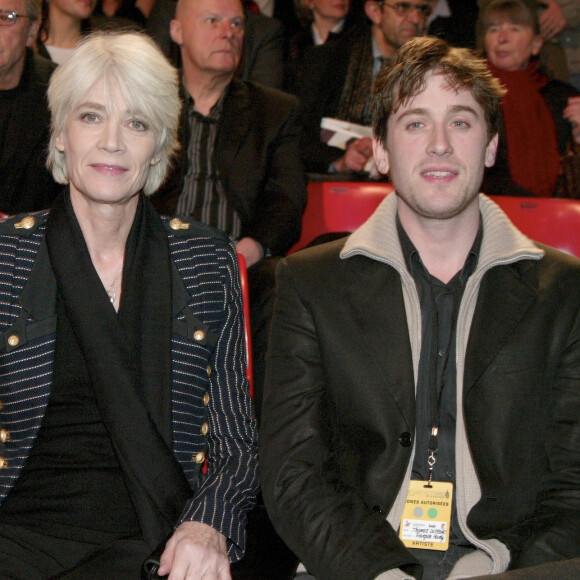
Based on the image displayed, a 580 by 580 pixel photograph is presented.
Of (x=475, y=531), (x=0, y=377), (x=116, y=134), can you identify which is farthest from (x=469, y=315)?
(x=0, y=377)

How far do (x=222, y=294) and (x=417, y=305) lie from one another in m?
0.53

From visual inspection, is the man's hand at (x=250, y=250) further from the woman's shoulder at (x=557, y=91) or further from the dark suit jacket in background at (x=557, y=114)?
the woman's shoulder at (x=557, y=91)

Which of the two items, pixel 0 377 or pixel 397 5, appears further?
pixel 397 5

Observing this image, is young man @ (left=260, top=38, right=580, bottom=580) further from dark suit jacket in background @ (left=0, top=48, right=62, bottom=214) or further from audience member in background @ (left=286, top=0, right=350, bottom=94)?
audience member in background @ (left=286, top=0, right=350, bottom=94)

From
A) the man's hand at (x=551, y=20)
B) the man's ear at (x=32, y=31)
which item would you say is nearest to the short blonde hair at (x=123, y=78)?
the man's ear at (x=32, y=31)

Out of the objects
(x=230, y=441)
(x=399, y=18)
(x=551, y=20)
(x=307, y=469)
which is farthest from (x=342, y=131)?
(x=307, y=469)

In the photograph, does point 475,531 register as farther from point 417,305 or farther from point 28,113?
point 28,113

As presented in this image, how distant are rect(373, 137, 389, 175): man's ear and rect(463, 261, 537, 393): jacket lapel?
0.46 meters

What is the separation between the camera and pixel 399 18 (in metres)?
5.11

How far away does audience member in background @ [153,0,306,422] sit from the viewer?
380 cm

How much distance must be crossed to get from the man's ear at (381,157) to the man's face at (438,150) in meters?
0.08

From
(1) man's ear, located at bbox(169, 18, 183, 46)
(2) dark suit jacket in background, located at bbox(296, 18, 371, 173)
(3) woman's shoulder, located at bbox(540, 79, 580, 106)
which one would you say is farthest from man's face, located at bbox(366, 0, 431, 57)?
(1) man's ear, located at bbox(169, 18, 183, 46)

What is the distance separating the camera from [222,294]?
7.96ft

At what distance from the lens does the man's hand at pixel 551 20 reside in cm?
548
